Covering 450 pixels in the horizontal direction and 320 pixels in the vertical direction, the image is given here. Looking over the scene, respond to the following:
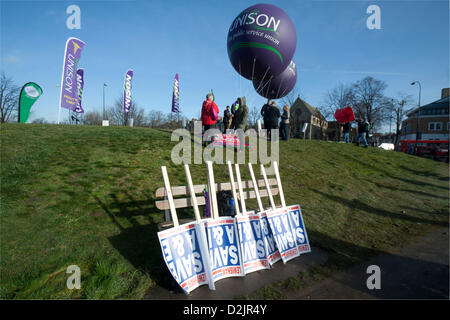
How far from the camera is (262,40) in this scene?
7.81m

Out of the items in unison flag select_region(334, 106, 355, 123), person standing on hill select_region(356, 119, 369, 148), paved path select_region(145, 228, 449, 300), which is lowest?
paved path select_region(145, 228, 449, 300)

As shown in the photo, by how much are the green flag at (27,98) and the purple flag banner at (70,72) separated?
3254 mm

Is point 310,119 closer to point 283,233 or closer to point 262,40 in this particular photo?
point 262,40

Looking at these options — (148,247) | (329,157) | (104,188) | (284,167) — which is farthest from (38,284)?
(329,157)


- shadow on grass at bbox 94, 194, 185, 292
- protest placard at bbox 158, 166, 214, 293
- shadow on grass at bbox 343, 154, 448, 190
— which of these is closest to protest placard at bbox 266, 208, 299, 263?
protest placard at bbox 158, 166, 214, 293

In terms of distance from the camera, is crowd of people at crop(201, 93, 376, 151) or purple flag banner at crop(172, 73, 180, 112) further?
purple flag banner at crop(172, 73, 180, 112)

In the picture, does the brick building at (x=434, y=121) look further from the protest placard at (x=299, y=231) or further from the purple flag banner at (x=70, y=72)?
the purple flag banner at (x=70, y=72)

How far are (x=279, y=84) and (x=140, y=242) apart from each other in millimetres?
9822

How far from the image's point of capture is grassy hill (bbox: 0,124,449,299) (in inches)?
118

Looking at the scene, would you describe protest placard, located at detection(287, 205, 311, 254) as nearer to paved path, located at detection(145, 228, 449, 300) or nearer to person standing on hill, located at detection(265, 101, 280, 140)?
paved path, located at detection(145, 228, 449, 300)

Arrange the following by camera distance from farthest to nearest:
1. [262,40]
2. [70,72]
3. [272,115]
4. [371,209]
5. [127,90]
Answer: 1. [127,90]
2. [70,72]
3. [272,115]
4. [262,40]
5. [371,209]

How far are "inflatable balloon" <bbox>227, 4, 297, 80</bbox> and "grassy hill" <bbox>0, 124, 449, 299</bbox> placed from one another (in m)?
3.75

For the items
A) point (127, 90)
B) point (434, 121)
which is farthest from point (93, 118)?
point (434, 121)
